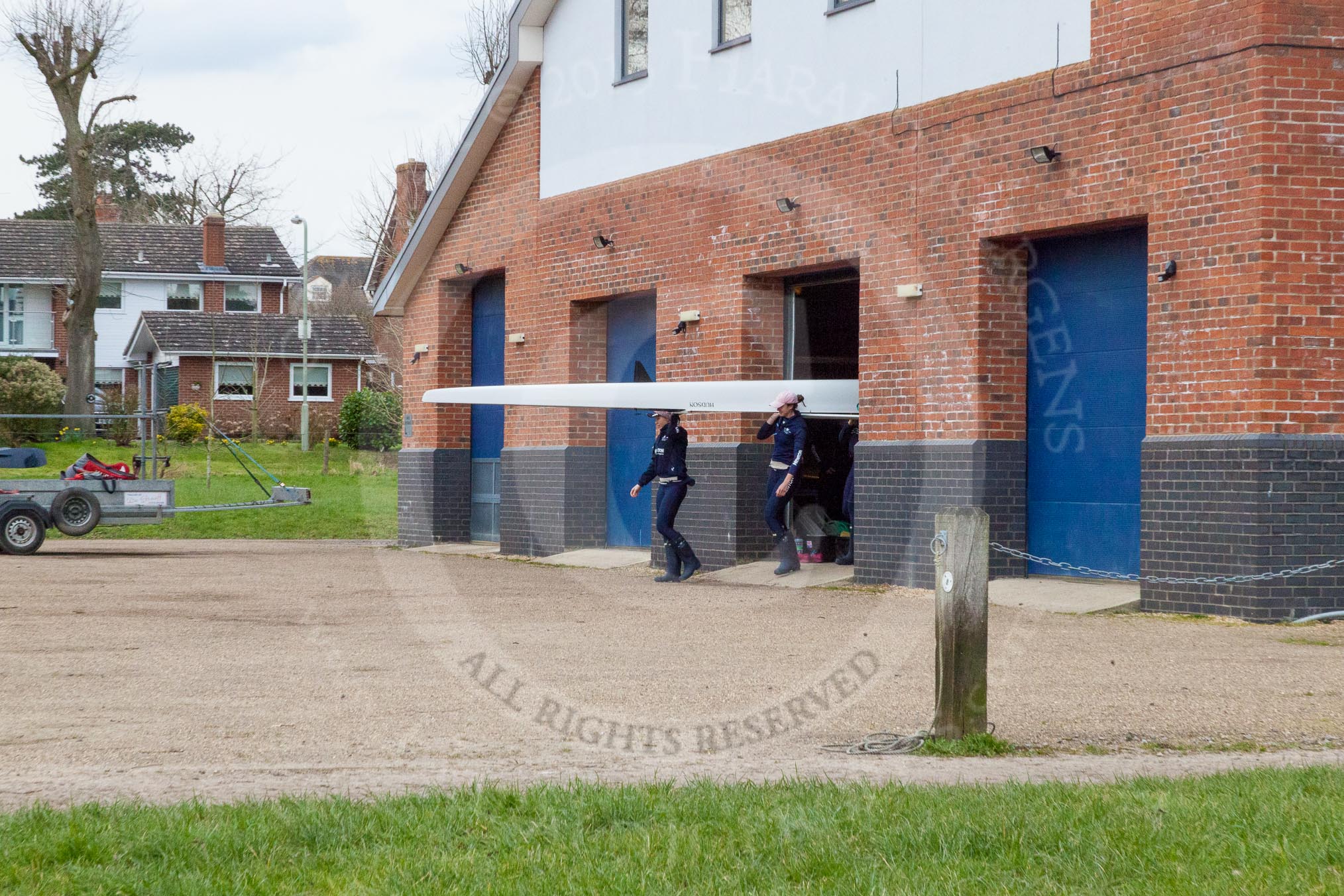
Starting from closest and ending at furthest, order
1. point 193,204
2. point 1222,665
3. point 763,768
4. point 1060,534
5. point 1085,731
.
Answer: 1. point 763,768
2. point 1085,731
3. point 1222,665
4. point 1060,534
5. point 193,204

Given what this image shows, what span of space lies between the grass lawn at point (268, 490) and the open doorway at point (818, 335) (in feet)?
34.8

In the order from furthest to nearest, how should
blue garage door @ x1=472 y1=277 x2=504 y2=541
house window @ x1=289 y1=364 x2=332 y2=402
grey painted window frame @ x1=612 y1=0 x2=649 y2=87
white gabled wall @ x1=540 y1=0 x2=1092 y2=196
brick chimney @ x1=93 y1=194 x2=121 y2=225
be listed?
brick chimney @ x1=93 y1=194 x2=121 y2=225
house window @ x1=289 y1=364 x2=332 y2=402
blue garage door @ x1=472 y1=277 x2=504 y2=541
grey painted window frame @ x1=612 y1=0 x2=649 y2=87
white gabled wall @ x1=540 y1=0 x2=1092 y2=196

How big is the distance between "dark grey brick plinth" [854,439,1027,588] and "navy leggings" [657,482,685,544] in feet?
6.21

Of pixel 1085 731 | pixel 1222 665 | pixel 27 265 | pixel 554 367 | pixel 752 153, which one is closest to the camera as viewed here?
pixel 1085 731

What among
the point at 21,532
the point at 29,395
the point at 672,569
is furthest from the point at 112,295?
the point at 672,569

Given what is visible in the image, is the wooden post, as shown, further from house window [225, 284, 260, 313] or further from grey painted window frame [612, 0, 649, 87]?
house window [225, 284, 260, 313]

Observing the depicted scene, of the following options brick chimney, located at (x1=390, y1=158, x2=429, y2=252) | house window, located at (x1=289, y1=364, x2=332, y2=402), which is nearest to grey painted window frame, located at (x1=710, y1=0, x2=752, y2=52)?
brick chimney, located at (x1=390, y1=158, x2=429, y2=252)

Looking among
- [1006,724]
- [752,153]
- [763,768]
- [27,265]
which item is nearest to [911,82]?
[752,153]

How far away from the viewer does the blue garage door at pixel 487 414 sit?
22891 mm

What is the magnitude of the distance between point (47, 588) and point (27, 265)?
151 ft

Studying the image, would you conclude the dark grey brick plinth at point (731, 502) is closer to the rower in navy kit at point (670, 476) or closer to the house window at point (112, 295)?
the rower in navy kit at point (670, 476)

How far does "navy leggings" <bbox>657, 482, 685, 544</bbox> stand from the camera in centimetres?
1630

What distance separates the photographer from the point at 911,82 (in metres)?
15.2

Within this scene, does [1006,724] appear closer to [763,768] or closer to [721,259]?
[763,768]
